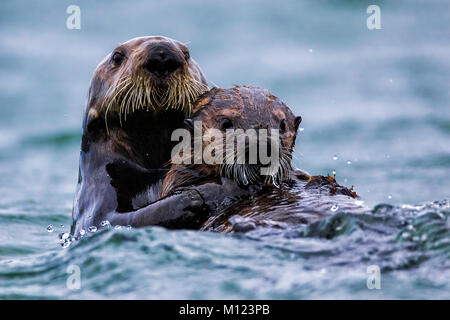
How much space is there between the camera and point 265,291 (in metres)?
3.66

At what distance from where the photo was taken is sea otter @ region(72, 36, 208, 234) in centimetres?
524

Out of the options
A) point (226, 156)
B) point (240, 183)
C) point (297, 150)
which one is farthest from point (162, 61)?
point (297, 150)

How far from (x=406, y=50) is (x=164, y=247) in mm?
10465

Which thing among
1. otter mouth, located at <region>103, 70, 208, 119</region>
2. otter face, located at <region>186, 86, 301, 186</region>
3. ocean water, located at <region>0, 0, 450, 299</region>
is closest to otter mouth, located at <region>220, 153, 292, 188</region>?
otter face, located at <region>186, 86, 301, 186</region>

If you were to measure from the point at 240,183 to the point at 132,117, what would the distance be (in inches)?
41.8

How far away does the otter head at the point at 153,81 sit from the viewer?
5.23 meters

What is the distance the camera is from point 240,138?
184 inches

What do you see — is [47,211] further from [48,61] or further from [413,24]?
[413,24]

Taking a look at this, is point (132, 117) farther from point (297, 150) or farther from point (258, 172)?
point (297, 150)

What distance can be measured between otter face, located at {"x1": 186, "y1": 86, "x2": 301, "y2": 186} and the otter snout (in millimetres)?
327

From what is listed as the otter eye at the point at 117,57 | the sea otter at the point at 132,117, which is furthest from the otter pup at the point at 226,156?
the otter eye at the point at 117,57

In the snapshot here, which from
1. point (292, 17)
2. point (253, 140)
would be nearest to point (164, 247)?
point (253, 140)

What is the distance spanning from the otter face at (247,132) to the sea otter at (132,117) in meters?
0.30

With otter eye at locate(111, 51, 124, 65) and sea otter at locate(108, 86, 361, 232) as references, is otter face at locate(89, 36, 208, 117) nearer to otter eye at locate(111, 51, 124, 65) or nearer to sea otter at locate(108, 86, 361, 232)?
otter eye at locate(111, 51, 124, 65)
